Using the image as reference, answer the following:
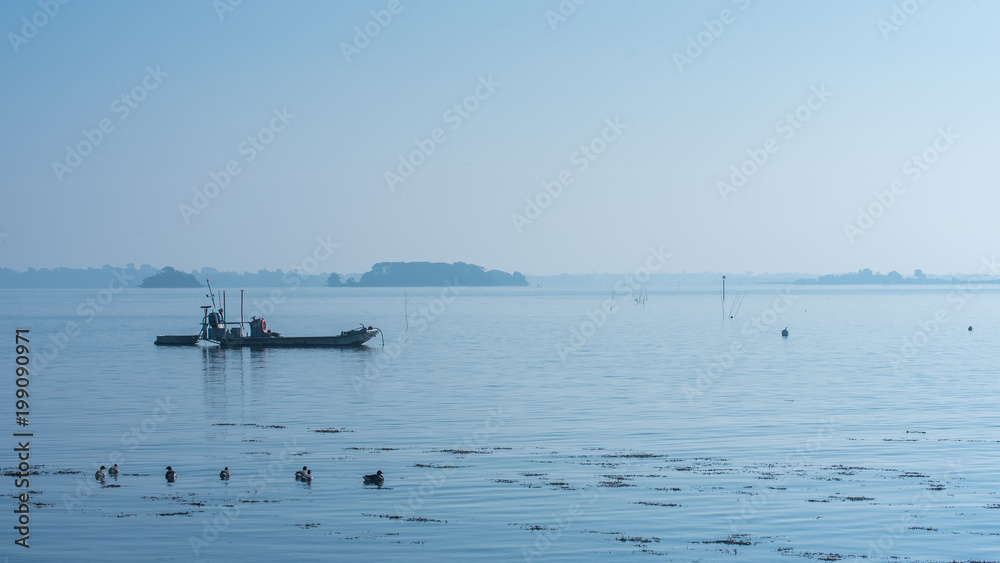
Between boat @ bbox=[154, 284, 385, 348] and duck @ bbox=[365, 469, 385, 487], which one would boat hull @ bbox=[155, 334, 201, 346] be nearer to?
boat @ bbox=[154, 284, 385, 348]

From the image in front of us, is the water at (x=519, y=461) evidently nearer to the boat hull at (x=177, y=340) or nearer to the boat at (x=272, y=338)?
the boat at (x=272, y=338)

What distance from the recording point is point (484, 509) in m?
25.3

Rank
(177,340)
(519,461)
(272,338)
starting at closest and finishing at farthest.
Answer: (519,461) → (272,338) → (177,340)

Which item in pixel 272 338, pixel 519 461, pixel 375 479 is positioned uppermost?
pixel 272 338

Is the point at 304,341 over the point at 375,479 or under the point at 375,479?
over

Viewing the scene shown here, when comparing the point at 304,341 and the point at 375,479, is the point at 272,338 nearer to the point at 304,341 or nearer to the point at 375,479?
the point at 304,341

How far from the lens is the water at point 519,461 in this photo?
73.7 feet

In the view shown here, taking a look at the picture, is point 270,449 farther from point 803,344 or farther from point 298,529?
point 803,344

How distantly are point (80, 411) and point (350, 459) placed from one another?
21.0 m

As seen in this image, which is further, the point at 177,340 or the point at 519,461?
the point at 177,340

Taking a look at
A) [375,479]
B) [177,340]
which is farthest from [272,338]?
[375,479]

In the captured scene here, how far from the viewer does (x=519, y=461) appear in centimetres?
3219

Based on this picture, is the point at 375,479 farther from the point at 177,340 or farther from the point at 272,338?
the point at 177,340

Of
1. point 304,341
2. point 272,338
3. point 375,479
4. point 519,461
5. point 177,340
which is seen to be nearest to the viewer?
point 375,479
